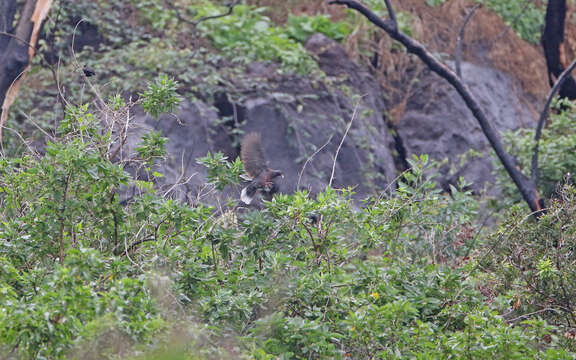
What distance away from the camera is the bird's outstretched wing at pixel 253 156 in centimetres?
477

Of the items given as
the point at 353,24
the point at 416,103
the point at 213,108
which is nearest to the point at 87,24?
the point at 213,108

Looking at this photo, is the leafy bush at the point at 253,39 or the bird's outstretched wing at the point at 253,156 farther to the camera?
the leafy bush at the point at 253,39

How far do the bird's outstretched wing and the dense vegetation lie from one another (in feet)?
3.49

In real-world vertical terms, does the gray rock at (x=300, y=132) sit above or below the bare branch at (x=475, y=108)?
below

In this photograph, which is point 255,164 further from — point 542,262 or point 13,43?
point 13,43

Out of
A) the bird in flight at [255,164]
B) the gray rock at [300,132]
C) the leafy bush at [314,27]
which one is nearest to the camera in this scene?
the bird in flight at [255,164]

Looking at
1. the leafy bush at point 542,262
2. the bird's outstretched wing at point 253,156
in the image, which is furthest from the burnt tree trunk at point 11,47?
the leafy bush at point 542,262

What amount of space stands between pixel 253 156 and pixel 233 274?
1607 millimetres

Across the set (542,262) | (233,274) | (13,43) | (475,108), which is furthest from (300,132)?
(233,274)

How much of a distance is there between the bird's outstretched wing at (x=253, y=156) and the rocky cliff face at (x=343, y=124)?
1.76 metres

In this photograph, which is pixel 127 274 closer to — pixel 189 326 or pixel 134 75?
pixel 189 326

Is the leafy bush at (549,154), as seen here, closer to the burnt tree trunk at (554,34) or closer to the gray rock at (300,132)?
the burnt tree trunk at (554,34)

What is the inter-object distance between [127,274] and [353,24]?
6.94 meters

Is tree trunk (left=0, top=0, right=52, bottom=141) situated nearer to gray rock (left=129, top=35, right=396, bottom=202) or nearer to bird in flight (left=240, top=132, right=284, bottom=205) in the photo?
gray rock (left=129, top=35, right=396, bottom=202)
